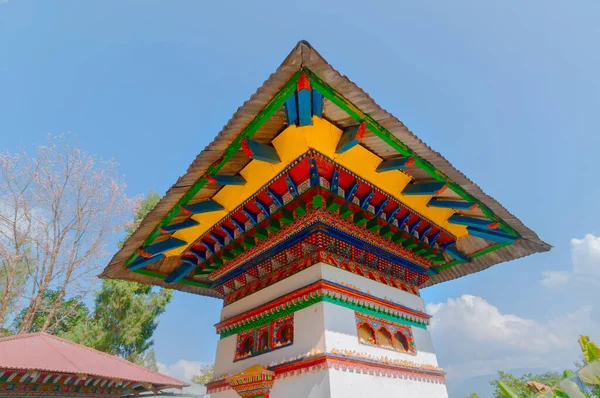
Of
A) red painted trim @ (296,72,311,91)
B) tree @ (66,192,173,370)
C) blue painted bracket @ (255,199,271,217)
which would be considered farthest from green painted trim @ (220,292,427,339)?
tree @ (66,192,173,370)

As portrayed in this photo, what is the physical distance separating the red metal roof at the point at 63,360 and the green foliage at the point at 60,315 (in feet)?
37.7

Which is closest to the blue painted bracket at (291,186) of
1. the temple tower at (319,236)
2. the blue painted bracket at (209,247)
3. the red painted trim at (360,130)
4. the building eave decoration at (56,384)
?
the temple tower at (319,236)

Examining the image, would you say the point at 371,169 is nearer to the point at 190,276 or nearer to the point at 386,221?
the point at 386,221

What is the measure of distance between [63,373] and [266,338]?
6477 millimetres

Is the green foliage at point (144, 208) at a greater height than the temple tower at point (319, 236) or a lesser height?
greater

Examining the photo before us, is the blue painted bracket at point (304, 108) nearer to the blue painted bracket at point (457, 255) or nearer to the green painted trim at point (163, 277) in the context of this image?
the blue painted bracket at point (457, 255)

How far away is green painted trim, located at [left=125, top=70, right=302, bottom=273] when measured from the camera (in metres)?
→ 3.55

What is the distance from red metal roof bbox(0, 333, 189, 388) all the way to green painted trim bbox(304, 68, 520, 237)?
30.1 feet

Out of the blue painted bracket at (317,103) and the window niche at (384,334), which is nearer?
the blue painted bracket at (317,103)

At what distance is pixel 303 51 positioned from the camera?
3182 mm

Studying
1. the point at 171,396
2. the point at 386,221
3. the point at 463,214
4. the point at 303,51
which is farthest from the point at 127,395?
the point at 303,51

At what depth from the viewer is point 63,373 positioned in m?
8.55

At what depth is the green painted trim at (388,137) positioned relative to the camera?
3504 mm

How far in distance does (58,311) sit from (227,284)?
2040 centimetres
